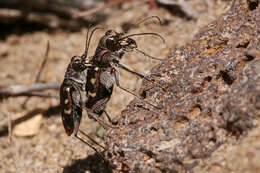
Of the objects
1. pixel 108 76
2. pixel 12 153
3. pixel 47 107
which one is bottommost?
pixel 12 153

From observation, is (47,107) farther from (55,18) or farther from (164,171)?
(164,171)

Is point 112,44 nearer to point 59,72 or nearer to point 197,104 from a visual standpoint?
point 197,104

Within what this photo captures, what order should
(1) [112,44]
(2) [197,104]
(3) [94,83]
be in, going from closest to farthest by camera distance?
(2) [197,104] < (3) [94,83] < (1) [112,44]

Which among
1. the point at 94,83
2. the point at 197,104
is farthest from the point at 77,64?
the point at 197,104

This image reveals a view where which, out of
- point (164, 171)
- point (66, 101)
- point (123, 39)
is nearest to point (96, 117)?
point (66, 101)

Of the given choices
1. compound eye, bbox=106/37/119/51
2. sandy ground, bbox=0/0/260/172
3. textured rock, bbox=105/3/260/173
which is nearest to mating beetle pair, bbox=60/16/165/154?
compound eye, bbox=106/37/119/51

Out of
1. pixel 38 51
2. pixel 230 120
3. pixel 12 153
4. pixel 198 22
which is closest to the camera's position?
pixel 230 120

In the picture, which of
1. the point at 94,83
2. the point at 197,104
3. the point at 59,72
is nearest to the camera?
the point at 197,104
